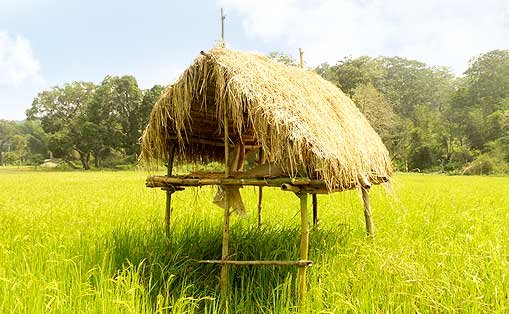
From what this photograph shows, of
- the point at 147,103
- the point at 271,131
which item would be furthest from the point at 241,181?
the point at 147,103

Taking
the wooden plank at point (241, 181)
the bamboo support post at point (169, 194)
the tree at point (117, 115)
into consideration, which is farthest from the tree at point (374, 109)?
the wooden plank at point (241, 181)

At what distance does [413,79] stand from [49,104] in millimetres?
42350

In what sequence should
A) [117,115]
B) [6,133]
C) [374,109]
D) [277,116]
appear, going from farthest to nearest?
[6,133], [117,115], [374,109], [277,116]

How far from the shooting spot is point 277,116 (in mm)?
3531

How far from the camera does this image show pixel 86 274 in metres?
3.61

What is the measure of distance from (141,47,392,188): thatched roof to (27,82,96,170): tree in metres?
34.4

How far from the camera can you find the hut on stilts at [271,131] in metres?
3.53

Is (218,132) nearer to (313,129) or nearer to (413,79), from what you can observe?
(313,129)

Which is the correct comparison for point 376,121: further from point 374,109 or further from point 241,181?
point 241,181

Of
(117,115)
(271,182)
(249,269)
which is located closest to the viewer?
(271,182)

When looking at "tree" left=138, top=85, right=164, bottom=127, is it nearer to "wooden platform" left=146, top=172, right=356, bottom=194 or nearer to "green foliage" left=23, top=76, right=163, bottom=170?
"green foliage" left=23, top=76, right=163, bottom=170

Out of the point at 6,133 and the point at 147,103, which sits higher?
the point at 6,133

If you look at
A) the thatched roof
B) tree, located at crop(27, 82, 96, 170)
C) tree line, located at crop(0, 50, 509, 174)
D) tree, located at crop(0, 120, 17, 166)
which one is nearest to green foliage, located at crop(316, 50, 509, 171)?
tree line, located at crop(0, 50, 509, 174)

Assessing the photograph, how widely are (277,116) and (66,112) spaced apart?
1725 inches
